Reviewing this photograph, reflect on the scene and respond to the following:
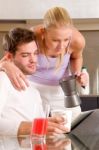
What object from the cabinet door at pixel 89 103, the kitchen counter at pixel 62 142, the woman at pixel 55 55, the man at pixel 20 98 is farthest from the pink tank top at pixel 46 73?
the cabinet door at pixel 89 103

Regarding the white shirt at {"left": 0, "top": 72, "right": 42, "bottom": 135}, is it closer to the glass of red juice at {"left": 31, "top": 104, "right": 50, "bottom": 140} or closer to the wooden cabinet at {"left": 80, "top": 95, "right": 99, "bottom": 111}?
the glass of red juice at {"left": 31, "top": 104, "right": 50, "bottom": 140}

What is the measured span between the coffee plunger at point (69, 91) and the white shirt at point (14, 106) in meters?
0.10

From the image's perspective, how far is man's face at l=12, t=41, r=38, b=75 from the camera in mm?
1232

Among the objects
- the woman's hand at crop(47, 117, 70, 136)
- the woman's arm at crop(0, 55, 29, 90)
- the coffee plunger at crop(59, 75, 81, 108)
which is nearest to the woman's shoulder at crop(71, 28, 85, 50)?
the coffee plunger at crop(59, 75, 81, 108)

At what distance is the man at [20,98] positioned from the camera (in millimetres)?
1031

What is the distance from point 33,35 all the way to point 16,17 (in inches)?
33.5

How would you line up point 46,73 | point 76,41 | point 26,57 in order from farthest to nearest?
1. point 76,41
2. point 46,73
3. point 26,57

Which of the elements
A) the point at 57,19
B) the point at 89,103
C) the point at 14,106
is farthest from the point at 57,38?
the point at 89,103

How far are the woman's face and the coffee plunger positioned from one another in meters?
0.13

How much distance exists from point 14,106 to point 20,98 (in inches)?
1.3

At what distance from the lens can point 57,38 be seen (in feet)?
4.16

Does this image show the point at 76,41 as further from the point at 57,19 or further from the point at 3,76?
the point at 3,76

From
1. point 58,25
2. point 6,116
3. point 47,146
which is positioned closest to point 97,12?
point 58,25

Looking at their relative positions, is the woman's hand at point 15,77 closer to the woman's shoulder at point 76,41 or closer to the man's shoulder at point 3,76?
the man's shoulder at point 3,76
